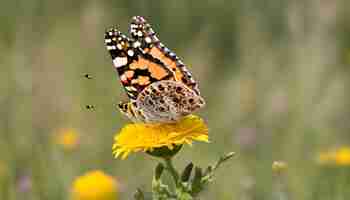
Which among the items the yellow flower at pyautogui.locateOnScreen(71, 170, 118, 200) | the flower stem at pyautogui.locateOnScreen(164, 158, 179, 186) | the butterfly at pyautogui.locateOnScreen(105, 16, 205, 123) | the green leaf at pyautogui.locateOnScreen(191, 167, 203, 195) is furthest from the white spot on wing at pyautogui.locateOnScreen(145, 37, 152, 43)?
the yellow flower at pyautogui.locateOnScreen(71, 170, 118, 200)

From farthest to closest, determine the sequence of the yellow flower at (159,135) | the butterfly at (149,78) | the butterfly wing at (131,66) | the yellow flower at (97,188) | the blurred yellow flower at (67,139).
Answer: the blurred yellow flower at (67,139) < the yellow flower at (97,188) < the butterfly wing at (131,66) < the butterfly at (149,78) < the yellow flower at (159,135)

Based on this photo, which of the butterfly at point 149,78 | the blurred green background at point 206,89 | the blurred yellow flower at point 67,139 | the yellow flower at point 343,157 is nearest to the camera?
the butterfly at point 149,78

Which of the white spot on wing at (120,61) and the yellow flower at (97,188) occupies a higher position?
the white spot on wing at (120,61)

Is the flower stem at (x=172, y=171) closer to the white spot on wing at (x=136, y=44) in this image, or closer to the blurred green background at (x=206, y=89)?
the white spot on wing at (x=136, y=44)

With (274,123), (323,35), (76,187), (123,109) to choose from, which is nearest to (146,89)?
(123,109)

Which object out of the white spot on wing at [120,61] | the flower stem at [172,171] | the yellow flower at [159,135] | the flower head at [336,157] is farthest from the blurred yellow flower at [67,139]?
the flower stem at [172,171]

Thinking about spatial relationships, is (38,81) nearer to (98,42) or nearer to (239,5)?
(98,42)

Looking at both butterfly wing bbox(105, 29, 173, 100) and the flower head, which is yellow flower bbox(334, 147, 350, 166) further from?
butterfly wing bbox(105, 29, 173, 100)
